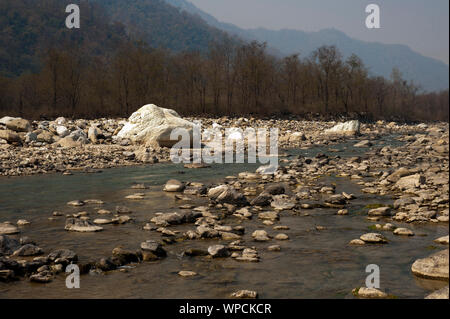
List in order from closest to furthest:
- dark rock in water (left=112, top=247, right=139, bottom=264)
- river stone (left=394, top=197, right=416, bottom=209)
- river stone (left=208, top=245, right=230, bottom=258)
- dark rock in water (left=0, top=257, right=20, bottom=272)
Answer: dark rock in water (left=0, top=257, right=20, bottom=272) → dark rock in water (left=112, top=247, right=139, bottom=264) → river stone (left=208, top=245, right=230, bottom=258) → river stone (left=394, top=197, right=416, bottom=209)

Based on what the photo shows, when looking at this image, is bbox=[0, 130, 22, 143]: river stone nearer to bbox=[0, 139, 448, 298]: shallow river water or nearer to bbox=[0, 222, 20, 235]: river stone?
bbox=[0, 139, 448, 298]: shallow river water

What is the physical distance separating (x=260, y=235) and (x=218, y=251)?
128 cm

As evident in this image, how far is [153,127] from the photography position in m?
23.9

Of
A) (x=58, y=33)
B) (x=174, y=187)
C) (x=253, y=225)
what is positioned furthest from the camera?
(x=58, y=33)

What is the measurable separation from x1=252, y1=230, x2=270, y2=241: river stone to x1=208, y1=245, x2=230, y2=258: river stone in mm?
1002

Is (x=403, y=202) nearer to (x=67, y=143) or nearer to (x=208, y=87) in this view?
(x=67, y=143)

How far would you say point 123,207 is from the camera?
10.6 meters

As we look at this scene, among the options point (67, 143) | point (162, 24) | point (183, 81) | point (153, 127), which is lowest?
point (67, 143)

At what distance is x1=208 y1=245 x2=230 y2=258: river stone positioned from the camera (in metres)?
7.12

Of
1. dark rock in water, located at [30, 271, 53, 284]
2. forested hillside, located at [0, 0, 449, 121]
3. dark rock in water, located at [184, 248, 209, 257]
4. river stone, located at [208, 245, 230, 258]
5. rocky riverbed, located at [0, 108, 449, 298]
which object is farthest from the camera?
forested hillside, located at [0, 0, 449, 121]

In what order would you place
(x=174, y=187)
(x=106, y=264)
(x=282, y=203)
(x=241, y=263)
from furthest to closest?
(x=174, y=187)
(x=282, y=203)
(x=241, y=263)
(x=106, y=264)

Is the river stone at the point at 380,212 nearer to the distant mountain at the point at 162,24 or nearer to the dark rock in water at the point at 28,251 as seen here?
the dark rock in water at the point at 28,251

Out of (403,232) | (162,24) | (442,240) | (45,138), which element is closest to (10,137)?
(45,138)

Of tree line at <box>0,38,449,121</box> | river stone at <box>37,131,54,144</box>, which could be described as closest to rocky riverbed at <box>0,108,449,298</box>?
river stone at <box>37,131,54,144</box>
